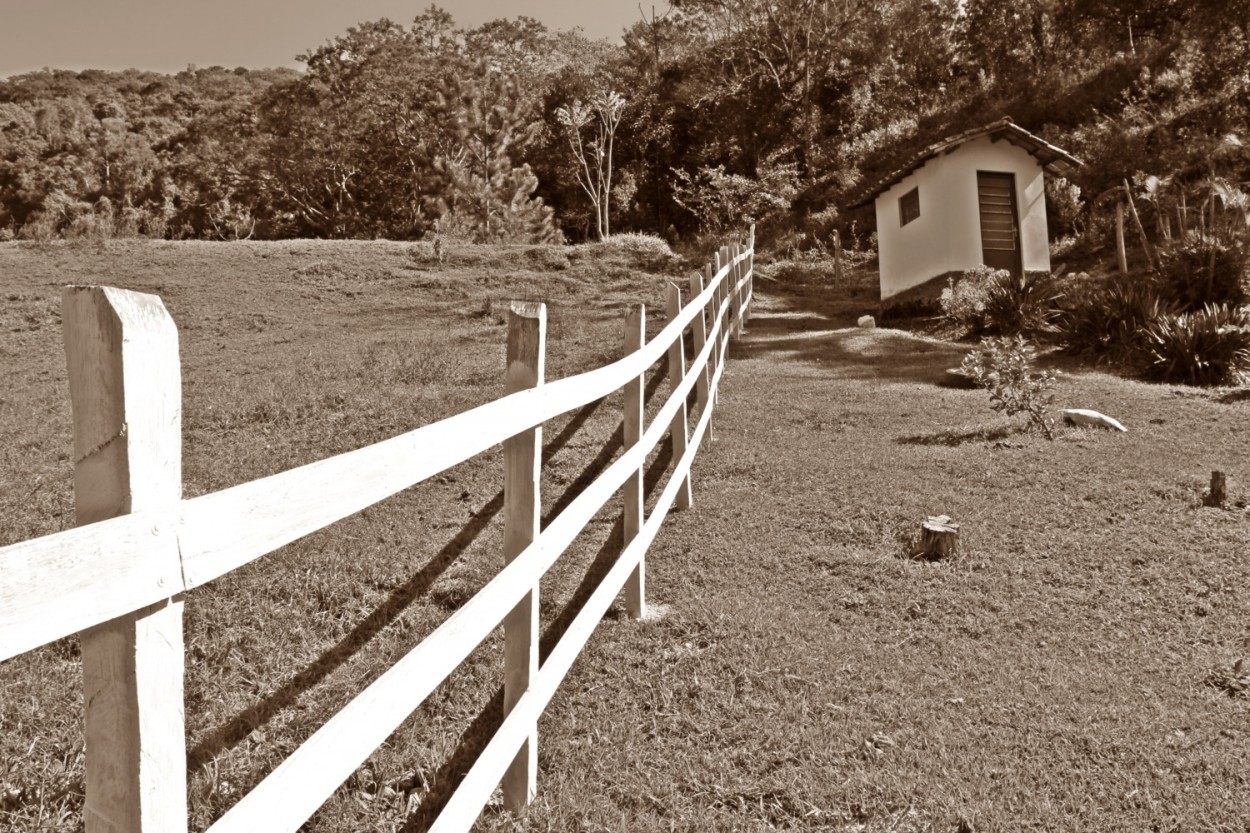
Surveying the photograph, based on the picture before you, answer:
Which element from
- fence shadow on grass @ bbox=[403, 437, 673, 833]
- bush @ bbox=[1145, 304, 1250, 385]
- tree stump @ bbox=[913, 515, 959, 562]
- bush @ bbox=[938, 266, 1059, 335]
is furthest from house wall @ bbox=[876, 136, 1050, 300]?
tree stump @ bbox=[913, 515, 959, 562]

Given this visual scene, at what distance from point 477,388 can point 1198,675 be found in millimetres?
6923

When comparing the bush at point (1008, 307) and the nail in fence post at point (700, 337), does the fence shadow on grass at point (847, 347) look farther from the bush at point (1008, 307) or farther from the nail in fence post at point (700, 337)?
the nail in fence post at point (700, 337)

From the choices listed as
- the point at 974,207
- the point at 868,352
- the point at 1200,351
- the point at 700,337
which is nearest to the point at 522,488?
the point at 700,337

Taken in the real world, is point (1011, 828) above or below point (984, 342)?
below

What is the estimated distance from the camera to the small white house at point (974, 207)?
20.5 meters

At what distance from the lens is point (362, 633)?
4.74 m

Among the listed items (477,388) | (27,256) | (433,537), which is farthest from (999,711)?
(27,256)

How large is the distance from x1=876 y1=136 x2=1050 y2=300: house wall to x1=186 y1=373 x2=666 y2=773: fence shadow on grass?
14.6 m

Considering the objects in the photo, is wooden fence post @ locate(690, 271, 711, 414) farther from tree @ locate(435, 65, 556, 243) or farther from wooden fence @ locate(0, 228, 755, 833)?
tree @ locate(435, 65, 556, 243)

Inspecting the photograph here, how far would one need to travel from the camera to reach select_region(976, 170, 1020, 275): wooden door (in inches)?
821

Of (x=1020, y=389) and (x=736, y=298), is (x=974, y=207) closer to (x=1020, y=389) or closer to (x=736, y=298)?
(x=736, y=298)

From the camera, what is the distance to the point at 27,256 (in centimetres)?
2255

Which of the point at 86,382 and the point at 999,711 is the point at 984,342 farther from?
the point at 86,382

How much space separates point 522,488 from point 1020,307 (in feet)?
47.2
